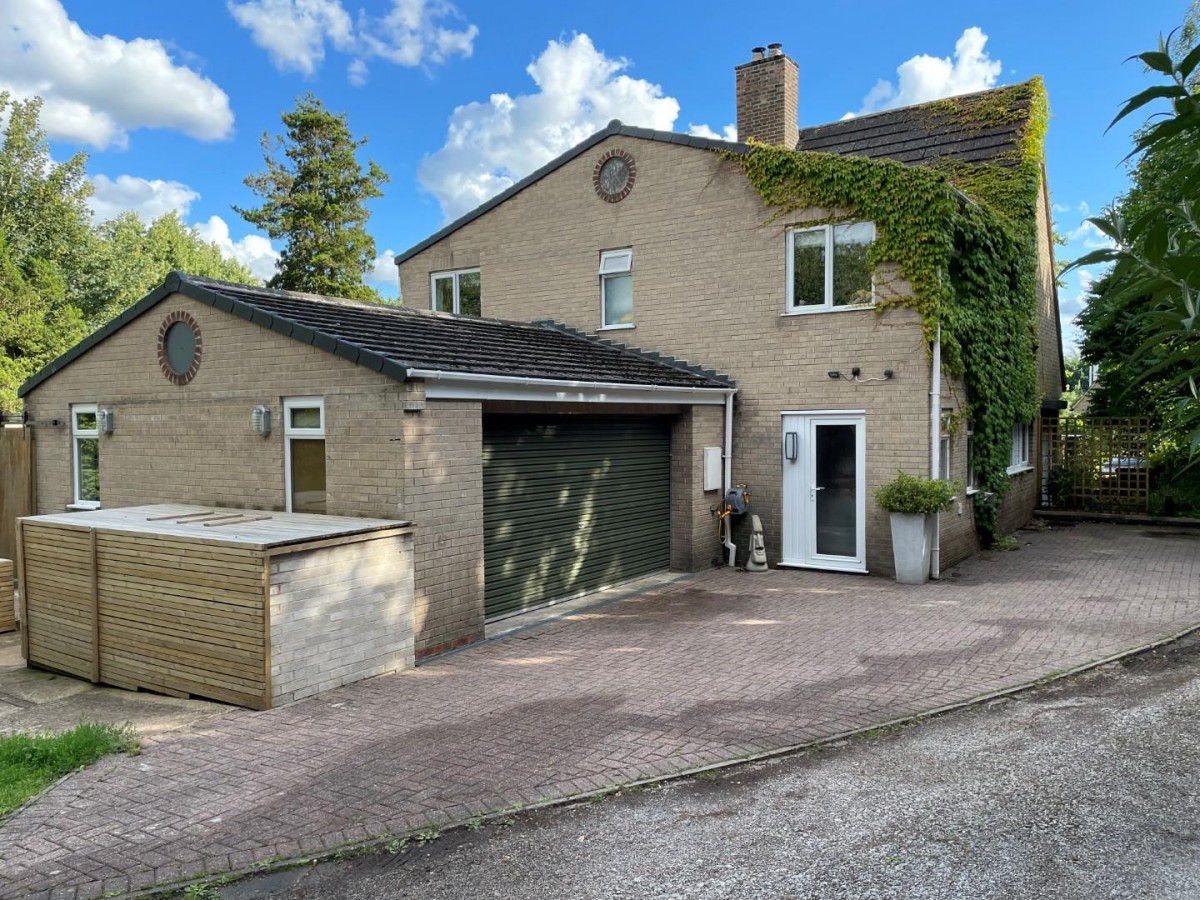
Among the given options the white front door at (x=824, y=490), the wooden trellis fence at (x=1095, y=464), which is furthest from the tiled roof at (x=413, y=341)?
the wooden trellis fence at (x=1095, y=464)

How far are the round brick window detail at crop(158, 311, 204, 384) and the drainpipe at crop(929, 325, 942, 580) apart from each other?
949cm

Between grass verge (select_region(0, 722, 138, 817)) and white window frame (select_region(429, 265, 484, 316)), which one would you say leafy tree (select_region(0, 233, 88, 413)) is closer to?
white window frame (select_region(429, 265, 484, 316))

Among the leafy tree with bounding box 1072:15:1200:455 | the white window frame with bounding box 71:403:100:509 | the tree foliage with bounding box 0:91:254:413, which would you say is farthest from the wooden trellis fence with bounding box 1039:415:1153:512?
the tree foliage with bounding box 0:91:254:413

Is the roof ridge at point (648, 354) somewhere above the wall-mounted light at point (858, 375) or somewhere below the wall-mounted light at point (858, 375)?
above

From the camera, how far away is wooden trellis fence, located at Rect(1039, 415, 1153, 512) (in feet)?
61.4

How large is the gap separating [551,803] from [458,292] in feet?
44.1

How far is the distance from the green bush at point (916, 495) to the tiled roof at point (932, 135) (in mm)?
6422

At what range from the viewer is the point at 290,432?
381 inches

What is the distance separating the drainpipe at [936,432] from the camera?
12.0 meters

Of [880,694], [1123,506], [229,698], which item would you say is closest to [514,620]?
[229,698]

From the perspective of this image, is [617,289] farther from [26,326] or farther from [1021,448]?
[26,326]

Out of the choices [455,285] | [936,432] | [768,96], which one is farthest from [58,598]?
[768,96]

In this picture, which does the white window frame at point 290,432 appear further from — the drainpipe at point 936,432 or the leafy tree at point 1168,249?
the leafy tree at point 1168,249

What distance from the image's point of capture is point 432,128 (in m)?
29.5
